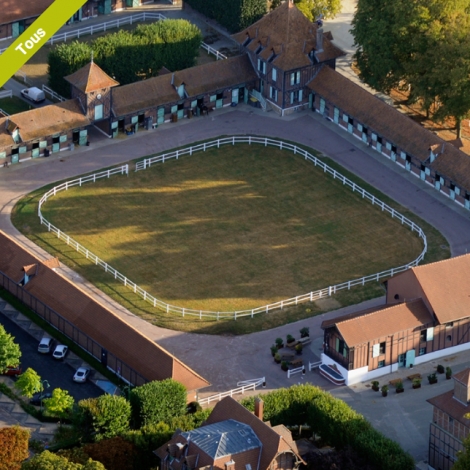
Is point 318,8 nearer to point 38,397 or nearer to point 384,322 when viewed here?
point 384,322

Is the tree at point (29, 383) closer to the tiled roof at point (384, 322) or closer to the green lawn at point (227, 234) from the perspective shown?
the green lawn at point (227, 234)

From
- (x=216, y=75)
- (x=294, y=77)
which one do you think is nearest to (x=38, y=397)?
(x=216, y=75)

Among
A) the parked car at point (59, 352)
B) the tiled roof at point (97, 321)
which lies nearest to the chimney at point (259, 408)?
the tiled roof at point (97, 321)

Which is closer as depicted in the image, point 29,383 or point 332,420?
point 332,420

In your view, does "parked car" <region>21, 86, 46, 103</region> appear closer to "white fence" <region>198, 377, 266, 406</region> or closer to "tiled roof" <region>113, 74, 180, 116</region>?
"tiled roof" <region>113, 74, 180, 116</region>

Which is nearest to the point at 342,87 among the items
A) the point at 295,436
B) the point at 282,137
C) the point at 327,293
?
the point at 282,137

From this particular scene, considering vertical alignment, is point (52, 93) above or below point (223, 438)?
above
